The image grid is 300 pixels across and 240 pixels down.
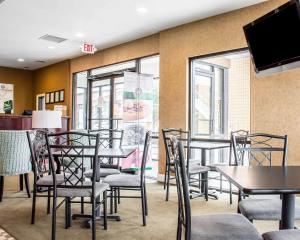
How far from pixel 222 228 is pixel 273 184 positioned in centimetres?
41

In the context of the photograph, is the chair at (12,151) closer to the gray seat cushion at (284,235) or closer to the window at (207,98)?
the window at (207,98)

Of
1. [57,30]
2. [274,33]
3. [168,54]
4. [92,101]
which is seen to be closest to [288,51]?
[274,33]

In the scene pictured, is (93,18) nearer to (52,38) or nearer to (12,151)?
(52,38)

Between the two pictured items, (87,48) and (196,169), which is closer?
(196,169)

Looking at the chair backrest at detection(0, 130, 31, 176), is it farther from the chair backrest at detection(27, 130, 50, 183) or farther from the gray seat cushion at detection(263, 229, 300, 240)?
the gray seat cushion at detection(263, 229, 300, 240)

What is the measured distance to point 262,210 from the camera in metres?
2.07

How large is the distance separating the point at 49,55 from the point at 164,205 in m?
5.69

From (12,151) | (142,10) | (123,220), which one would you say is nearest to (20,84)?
(12,151)

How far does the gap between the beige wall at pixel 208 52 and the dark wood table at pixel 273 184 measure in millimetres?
2408

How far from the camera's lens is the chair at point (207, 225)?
5.33 ft

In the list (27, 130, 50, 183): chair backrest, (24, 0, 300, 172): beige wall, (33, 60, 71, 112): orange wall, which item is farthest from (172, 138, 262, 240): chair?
(33, 60, 71, 112): orange wall

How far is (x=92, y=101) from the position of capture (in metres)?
7.96

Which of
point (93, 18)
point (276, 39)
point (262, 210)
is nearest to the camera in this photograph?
point (262, 210)

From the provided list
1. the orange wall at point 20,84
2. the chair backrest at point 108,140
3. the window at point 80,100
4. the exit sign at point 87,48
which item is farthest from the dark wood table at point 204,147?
the orange wall at point 20,84
